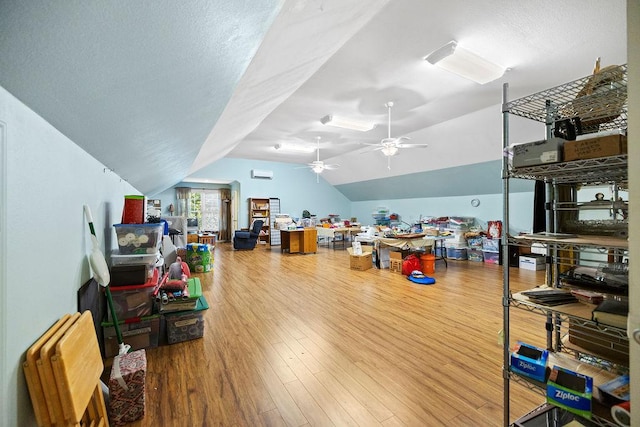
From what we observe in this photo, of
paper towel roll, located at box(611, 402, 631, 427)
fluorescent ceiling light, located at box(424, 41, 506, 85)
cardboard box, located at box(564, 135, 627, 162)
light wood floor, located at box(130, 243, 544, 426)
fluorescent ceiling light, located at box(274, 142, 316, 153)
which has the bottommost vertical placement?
light wood floor, located at box(130, 243, 544, 426)

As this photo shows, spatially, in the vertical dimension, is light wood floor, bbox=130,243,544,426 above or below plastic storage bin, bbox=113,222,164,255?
Answer: below

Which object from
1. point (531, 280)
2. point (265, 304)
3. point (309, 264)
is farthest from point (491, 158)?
point (265, 304)

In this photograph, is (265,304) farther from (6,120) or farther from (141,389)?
(6,120)

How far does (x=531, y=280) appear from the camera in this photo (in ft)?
15.2

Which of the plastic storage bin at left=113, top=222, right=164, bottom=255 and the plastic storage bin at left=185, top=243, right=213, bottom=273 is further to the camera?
the plastic storage bin at left=185, top=243, right=213, bottom=273

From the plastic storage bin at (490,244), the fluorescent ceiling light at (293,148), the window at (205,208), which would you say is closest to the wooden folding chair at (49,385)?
the fluorescent ceiling light at (293,148)

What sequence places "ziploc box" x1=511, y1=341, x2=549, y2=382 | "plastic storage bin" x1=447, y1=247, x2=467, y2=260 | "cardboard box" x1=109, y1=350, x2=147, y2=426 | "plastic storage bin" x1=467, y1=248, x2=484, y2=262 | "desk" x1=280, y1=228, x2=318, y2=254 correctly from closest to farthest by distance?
1. "ziploc box" x1=511, y1=341, x2=549, y2=382
2. "cardboard box" x1=109, y1=350, x2=147, y2=426
3. "plastic storage bin" x1=467, y1=248, x2=484, y2=262
4. "plastic storage bin" x1=447, y1=247, x2=467, y2=260
5. "desk" x1=280, y1=228, x2=318, y2=254

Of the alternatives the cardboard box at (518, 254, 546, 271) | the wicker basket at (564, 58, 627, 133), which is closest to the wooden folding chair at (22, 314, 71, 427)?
the wicker basket at (564, 58, 627, 133)

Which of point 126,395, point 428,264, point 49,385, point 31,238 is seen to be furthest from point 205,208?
point 49,385

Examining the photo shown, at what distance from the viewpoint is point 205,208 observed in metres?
10.4

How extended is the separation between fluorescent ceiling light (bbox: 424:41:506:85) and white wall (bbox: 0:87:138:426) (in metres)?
3.54

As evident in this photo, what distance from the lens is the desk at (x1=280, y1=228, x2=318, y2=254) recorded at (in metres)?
7.72

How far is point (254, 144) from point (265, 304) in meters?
5.19

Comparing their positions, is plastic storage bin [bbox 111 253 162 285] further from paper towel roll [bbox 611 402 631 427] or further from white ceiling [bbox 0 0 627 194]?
paper towel roll [bbox 611 402 631 427]
